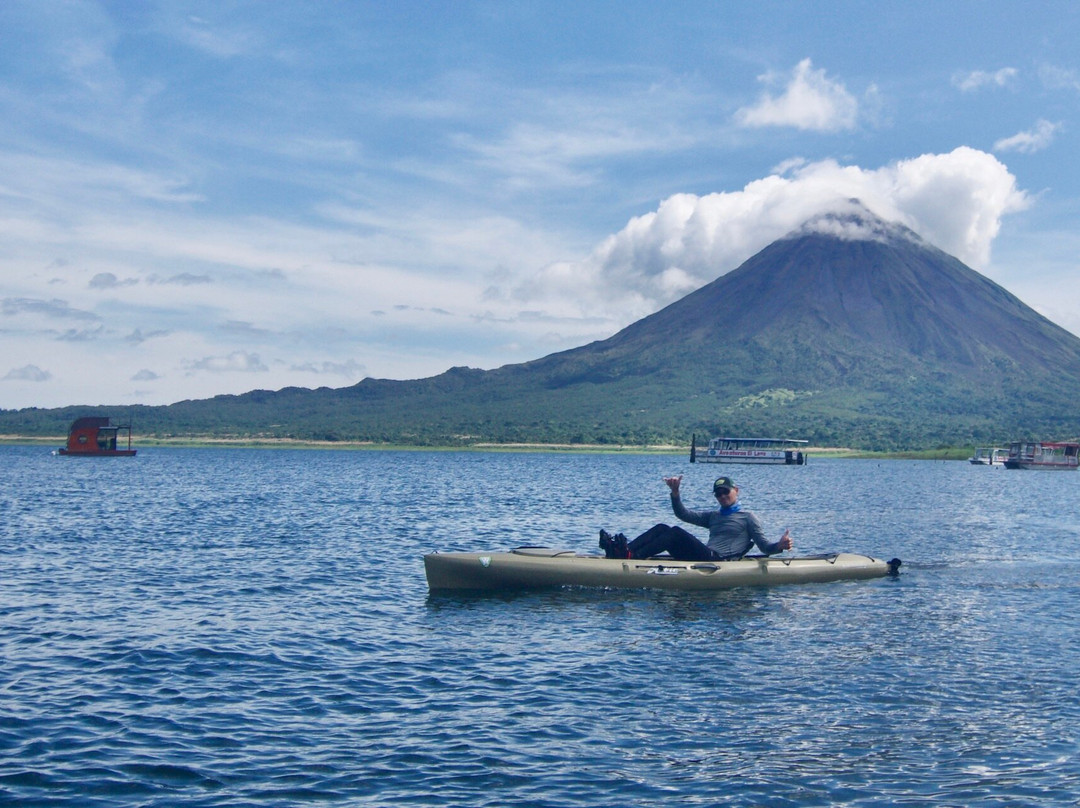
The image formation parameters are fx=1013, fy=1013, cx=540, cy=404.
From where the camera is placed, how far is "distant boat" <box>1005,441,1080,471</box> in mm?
150250

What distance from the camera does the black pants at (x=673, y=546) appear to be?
2780 cm

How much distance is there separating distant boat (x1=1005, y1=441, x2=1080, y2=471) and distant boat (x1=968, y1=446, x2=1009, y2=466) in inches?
251

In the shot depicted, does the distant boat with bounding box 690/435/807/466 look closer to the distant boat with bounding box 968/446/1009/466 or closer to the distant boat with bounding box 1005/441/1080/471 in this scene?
the distant boat with bounding box 968/446/1009/466

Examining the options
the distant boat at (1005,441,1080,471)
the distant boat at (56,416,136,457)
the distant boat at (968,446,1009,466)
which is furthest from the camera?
the distant boat at (968,446,1009,466)

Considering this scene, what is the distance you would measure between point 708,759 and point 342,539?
31209 millimetres

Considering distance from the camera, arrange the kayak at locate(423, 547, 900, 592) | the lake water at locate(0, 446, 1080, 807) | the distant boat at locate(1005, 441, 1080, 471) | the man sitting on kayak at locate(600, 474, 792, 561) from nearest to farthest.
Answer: the lake water at locate(0, 446, 1080, 807) < the kayak at locate(423, 547, 900, 592) < the man sitting on kayak at locate(600, 474, 792, 561) < the distant boat at locate(1005, 441, 1080, 471)

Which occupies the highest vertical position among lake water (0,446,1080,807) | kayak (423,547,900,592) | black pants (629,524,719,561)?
black pants (629,524,719,561)

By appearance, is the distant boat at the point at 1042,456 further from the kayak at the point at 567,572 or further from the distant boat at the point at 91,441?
the kayak at the point at 567,572

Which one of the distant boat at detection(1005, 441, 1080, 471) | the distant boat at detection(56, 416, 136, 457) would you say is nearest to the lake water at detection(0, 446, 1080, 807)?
the distant boat at detection(1005, 441, 1080, 471)

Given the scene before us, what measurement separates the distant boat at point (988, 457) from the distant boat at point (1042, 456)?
6.38 metres

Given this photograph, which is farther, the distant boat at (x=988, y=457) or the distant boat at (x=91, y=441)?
the distant boat at (x=988, y=457)

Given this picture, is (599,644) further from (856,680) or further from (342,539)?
(342,539)

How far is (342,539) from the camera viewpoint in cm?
4316

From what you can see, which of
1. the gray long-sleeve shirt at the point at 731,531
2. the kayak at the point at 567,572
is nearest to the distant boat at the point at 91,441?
the kayak at the point at 567,572
